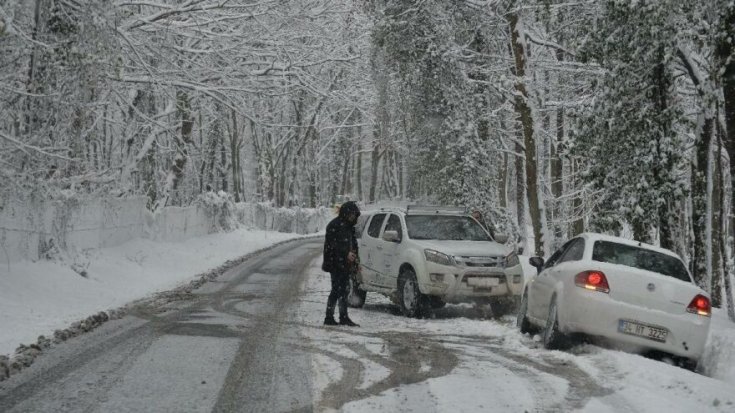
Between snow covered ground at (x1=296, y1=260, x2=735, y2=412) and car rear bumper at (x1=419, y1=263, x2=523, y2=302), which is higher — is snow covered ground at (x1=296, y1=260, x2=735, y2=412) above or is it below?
below

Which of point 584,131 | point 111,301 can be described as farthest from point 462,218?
point 111,301

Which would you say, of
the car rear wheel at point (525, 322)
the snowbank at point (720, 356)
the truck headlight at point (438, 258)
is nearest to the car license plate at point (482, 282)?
the truck headlight at point (438, 258)

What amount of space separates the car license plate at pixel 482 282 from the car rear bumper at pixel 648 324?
3.55 metres

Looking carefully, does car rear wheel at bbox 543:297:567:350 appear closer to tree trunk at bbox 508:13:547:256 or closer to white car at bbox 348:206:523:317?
white car at bbox 348:206:523:317

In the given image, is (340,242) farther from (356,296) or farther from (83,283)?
(83,283)

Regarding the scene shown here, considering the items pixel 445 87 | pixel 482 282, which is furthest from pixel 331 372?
pixel 445 87

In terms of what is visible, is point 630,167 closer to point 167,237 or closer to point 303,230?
point 167,237

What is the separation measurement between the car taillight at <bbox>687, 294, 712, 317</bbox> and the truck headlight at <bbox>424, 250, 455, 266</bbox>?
166 inches

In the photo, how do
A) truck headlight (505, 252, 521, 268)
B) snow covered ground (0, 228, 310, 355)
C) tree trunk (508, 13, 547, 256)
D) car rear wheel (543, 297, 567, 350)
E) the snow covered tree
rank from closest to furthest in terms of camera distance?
1. car rear wheel (543, 297, 567, 350)
2. snow covered ground (0, 228, 310, 355)
3. the snow covered tree
4. truck headlight (505, 252, 521, 268)
5. tree trunk (508, 13, 547, 256)

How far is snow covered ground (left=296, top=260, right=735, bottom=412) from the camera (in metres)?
6.68

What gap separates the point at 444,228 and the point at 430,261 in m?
1.47

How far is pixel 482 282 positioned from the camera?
500 inches

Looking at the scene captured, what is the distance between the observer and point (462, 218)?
14586 mm

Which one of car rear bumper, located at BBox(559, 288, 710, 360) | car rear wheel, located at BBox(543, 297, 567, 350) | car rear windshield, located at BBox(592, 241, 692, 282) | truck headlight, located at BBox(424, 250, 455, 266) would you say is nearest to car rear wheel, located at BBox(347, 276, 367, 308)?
truck headlight, located at BBox(424, 250, 455, 266)
